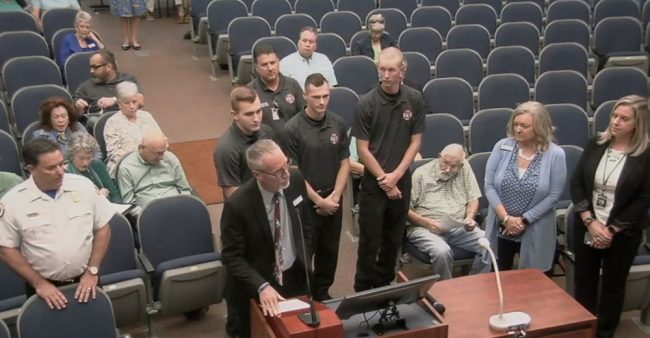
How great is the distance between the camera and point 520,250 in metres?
4.16

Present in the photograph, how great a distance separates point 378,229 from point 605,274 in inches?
49.2

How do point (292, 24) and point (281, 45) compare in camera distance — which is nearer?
point (281, 45)

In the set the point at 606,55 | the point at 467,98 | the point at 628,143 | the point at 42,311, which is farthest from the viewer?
the point at 606,55

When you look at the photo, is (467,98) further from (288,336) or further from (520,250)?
(288,336)

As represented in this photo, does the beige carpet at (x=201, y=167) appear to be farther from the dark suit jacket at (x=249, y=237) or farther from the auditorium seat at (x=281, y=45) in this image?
the dark suit jacket at (x=249, y=237)

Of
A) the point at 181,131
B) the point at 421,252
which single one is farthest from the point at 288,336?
the point at 181,131

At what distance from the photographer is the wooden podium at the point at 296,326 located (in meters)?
2.72

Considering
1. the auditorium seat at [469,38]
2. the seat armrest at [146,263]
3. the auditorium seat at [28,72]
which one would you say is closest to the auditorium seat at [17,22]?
the auditorium seat at [28,72]

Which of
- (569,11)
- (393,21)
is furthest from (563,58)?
(393,21)

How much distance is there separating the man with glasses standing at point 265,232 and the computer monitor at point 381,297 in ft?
1.00

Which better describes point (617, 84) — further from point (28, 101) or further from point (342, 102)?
point (28, 101)

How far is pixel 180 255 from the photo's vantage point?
13.7 ft

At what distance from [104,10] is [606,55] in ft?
23.4

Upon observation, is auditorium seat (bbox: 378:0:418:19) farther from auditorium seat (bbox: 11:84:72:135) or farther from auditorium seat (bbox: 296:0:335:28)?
auditorium seat (bbox: 11:84:72:135)
